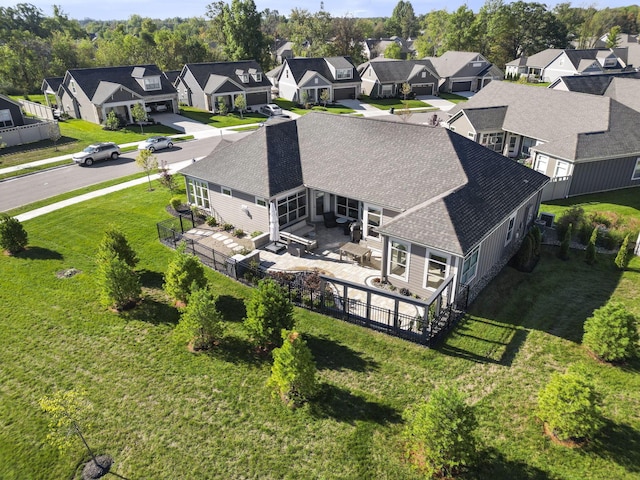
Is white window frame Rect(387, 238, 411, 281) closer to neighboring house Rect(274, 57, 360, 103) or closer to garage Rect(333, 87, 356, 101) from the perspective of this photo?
neighboring house Rect(274, 57, 360, 103)

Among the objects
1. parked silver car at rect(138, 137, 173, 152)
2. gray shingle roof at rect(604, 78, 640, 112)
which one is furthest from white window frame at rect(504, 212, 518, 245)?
parked silver car at rect(138, 137, 173, 152)

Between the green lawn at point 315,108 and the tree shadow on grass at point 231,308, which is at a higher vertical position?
the green lawn at point 315,108

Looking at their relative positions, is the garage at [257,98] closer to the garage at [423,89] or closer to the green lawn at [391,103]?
the green lawn at [391,103]

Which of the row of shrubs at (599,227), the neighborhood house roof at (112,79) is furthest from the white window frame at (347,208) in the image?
the neighborhood house roof at (112,79)

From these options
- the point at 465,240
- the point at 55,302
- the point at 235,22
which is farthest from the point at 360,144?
the point at 235,22

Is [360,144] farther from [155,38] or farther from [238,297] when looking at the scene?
[155,38]
